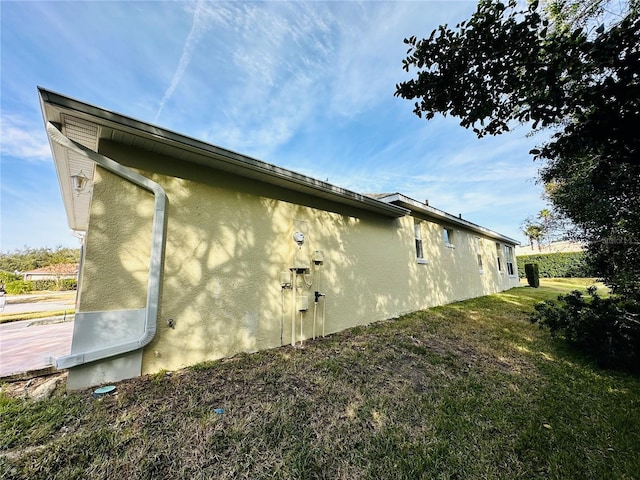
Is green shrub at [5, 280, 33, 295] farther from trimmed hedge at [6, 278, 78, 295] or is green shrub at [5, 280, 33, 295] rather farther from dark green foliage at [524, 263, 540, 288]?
dark green foliage at [524, 263, 540, 288]

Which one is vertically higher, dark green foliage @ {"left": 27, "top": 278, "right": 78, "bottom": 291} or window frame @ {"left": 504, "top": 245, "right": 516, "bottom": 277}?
window frame @ {"left": 504, "top": 245, "right": 516, "bottom": 277}

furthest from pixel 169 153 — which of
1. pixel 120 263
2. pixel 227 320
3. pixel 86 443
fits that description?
pixel 86 443

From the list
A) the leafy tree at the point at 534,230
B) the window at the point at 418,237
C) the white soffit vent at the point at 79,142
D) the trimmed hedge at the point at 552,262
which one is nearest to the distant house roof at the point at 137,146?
the white soffit vent at the point at 79,142

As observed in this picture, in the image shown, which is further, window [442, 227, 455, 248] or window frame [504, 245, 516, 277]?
window frame [504, 245, 516, 277]

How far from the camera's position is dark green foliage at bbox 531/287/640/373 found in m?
3.98

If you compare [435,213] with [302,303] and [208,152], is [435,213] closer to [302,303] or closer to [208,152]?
[302,303]

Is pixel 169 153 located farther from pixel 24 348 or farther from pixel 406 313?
pixel 406 313

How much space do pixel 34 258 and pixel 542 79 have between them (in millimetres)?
52652

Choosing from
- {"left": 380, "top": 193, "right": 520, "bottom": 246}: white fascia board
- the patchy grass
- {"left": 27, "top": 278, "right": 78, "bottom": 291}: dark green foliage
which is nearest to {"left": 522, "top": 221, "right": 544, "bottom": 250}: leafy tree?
{"left": 380, "top": 193, "right": 520, "bottom": 246}: white fascia board

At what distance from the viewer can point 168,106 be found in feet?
27.1

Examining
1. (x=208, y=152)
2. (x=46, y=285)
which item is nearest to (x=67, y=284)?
(x=46, y=285)

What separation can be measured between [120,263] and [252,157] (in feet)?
7.92

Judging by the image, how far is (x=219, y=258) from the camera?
420cm

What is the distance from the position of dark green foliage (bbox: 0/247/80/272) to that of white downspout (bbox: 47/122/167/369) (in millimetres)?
41000
